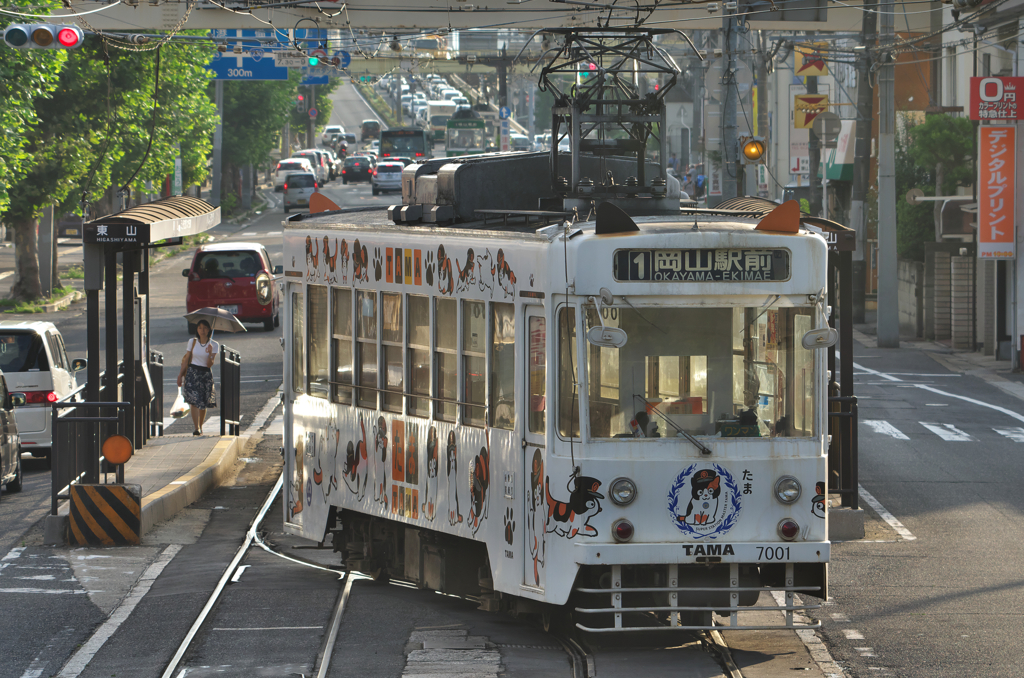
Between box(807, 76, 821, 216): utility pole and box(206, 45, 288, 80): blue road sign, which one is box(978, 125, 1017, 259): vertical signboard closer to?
box(807, 76, 821, 216): utility pole

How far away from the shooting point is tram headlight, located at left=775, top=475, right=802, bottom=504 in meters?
9.15

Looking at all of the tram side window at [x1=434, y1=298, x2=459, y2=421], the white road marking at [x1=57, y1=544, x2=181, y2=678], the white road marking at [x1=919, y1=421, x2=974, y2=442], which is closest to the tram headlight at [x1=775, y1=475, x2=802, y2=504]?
the tram side window at [x1=434, y1=298, x2=459, y2=421]

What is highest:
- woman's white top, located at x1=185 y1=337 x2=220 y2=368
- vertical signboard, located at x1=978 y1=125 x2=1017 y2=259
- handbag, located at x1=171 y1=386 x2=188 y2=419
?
vertical signboard, located at x1=978 y1=125 x2=1017 y2=259

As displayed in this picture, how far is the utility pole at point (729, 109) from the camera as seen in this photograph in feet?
84.5

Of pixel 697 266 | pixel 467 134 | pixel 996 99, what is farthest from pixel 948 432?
pixel 467 134

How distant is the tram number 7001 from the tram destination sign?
159 centimetres

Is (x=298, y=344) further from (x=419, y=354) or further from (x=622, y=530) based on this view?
(x=622, y=530)

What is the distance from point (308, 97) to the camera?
3880 inches

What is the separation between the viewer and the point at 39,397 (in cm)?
1808

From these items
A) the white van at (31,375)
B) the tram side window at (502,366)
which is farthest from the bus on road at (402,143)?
the tram side window at (502,366)

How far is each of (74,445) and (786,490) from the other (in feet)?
24.2

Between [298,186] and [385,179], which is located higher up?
[385,179]

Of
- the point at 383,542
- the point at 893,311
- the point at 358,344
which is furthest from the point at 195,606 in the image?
the point at 893,311

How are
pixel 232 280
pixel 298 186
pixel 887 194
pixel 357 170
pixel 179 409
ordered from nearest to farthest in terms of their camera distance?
1. pixel 179 409
2. pixel 232 280
3. pixel 887 194
4. pixel 298 186
5. pixel 357 170
